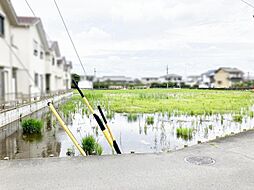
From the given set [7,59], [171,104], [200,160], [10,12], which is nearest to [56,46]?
[7,59]

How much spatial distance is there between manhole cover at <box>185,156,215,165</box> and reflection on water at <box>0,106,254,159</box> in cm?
107

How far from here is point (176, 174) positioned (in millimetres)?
3387

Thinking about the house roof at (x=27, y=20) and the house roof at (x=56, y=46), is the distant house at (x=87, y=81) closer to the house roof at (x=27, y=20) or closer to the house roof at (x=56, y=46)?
the house roof at (x=56, y=46)

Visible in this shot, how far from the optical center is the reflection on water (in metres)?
5.15

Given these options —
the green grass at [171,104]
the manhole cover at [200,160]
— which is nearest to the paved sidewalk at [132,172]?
the manhole cover at [200,160]

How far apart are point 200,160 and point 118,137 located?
9.66 feet

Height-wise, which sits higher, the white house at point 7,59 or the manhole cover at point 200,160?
the white house at point 7,59

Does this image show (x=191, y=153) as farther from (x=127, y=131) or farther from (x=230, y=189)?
(x=127, y=131)

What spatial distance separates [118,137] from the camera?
662cm

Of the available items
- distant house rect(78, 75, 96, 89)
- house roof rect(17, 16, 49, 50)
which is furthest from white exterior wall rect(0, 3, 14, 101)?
distant house rect(78, 75, 96, 89)

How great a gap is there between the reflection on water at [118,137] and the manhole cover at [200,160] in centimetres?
107

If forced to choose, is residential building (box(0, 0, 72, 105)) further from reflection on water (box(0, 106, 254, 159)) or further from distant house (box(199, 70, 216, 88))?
reflection on water (box(0, 106, 254, 159))

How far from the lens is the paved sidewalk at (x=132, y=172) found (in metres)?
3.05

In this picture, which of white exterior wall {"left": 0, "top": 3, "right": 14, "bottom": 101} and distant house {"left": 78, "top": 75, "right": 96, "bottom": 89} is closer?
white exterior wall {"left": 0, "top": 3, "right": 14, "bottom": 101}
